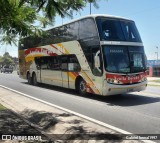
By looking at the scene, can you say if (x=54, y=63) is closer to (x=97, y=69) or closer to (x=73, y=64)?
(x=73, y=64)

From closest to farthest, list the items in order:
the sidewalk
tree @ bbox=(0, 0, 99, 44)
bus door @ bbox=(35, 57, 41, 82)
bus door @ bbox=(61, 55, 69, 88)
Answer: tree @ bbox=(0, 0, 99, 44) < the sidewalk < bus door @ bbox=(61, 55, 69, 88) < bus door @ bbox=(35, 57, 41, 82)

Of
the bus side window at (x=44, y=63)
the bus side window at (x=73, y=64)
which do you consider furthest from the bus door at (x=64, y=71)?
the bus side window at (x=44, y=63)

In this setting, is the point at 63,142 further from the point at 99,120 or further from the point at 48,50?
the point at 48,50

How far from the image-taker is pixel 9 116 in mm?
9711

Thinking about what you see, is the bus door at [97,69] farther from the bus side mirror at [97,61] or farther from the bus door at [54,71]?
the bus door at [54,71]

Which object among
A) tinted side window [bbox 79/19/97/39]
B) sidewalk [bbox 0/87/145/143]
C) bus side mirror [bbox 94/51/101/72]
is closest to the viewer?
sidewalk [bbox 0/87/145/143]

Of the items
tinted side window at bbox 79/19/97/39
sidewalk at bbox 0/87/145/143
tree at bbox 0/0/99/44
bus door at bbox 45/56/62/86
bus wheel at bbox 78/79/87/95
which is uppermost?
tinted side window at bbox 79/19/97/39

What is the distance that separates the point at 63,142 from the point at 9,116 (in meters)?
3.51

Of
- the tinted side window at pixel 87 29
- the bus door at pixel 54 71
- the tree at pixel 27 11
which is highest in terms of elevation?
the tinted side window at pixel 87 29

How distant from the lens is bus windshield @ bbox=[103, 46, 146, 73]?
13586 millimetres

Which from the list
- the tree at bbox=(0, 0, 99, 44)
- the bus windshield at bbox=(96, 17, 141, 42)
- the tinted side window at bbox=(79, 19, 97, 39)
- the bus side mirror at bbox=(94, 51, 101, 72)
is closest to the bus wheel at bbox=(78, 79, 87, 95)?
the bus side mirror at bbox=(94, 51, 101, 72)

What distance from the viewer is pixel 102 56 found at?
44.5 feet

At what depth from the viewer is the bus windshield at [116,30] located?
14.0m

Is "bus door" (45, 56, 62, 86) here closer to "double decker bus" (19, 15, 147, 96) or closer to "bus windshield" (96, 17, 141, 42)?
"double decker bus" (19, 15, 147, 96)
